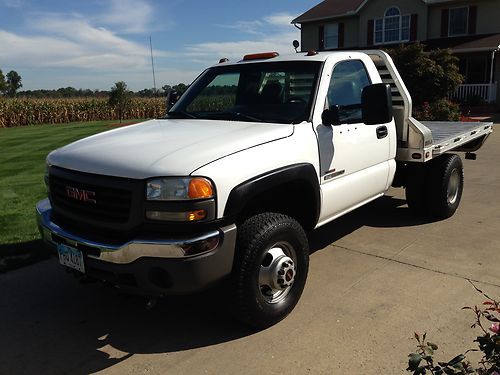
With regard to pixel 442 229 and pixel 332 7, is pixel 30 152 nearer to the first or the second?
pixel 442 229

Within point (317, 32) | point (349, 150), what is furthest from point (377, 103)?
point (317, 32)

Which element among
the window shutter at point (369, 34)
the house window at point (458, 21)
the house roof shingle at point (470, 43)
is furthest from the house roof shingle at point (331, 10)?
the house roof shingle at point (470, 43)

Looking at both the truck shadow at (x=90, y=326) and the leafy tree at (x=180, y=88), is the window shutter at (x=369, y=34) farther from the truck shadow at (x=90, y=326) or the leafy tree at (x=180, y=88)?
the truck shadow at (x=90, y=326)

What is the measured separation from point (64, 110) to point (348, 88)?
2750 cm

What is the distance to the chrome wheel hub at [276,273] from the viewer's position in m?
3.57

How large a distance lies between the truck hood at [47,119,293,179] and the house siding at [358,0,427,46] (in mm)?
26455

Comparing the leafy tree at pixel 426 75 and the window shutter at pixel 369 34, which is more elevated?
the window shutter at pixel 369 34

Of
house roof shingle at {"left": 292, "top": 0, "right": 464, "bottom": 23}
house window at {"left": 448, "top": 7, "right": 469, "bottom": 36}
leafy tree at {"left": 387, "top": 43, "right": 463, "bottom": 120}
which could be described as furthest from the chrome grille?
house roof shingle at {"left": 292, "top": 0, "right": 464, "bottom": 23}

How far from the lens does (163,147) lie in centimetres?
344

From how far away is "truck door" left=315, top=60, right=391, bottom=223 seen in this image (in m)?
4.23

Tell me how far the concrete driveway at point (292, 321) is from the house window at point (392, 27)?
25.4 meters

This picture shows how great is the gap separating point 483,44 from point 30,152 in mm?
20807

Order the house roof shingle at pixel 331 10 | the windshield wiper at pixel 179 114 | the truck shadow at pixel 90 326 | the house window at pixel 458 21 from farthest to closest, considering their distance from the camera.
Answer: the house roof shingle at pixel 331 10 → the house window at pixel 458 21 → the windshield wiper at pixel 179 114 → the truck shadow at pixel 90 326

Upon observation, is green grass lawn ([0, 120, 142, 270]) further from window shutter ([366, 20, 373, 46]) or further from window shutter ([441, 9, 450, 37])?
window shutter ([441, 9, 450, 37])
